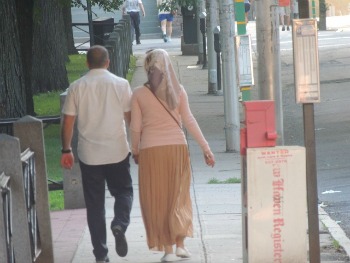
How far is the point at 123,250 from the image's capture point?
876 centimetres

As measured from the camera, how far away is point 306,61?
8.03 meters

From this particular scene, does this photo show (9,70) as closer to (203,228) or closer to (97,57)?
(203,228)

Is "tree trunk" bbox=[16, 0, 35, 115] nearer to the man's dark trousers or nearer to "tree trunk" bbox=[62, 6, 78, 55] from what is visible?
the man's dark trousers

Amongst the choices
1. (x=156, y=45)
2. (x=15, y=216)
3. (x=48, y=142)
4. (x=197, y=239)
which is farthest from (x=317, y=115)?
(x=156, y=45)

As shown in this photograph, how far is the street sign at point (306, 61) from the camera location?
7969mm

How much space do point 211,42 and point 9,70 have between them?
30.3ft

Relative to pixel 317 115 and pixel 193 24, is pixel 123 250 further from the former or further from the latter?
pixel 193 24

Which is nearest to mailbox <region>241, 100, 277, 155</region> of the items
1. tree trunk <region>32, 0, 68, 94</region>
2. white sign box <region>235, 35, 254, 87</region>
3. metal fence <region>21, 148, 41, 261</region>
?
metal fence <region>21, 148, 41, 261</region>

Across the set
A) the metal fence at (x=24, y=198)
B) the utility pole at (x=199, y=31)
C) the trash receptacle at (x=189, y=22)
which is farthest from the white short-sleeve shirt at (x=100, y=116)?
the trash receptacle at (x=189, y=22)

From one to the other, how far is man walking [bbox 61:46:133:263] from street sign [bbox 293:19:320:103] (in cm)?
152

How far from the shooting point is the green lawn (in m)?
13.9

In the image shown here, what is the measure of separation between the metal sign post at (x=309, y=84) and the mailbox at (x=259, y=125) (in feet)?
0.82

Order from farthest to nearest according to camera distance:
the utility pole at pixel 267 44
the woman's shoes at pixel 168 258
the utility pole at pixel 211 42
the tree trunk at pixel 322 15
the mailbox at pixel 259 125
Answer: the tree trunk at pixel 322 15
the utility pole at pixel 211 42
the utility pole at pixel 267 44
the woman's shoes at pixel 168 258
the mailbox at pixel 259 125

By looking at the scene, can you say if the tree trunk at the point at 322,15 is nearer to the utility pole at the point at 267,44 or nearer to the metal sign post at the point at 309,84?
the utility pole at the point at 267,44
